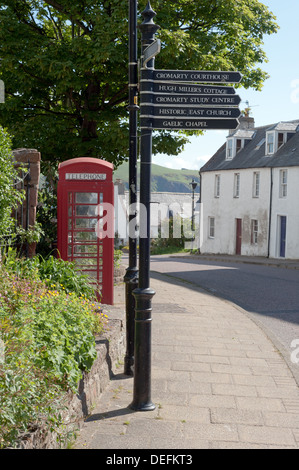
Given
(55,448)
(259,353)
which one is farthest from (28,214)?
(55,448)

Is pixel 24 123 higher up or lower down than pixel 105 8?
lower down

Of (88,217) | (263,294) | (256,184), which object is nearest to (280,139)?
(256,184)

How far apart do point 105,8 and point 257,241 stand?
83.4ft

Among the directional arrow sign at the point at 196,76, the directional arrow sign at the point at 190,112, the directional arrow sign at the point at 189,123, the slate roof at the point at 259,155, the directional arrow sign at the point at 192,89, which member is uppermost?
the slate roof at the point at 259,155

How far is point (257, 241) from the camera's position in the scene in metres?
38.2

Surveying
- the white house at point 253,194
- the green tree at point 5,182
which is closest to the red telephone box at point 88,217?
the green tree at point 5,182

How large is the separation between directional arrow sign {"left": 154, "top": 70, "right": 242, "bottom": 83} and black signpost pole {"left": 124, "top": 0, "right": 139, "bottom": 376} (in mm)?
1163

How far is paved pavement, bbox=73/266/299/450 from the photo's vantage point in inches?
195

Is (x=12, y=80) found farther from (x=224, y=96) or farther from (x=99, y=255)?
(x=224, y=96)

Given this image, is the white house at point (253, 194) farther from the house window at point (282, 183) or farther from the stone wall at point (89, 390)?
the stone wall at point (89, 390)

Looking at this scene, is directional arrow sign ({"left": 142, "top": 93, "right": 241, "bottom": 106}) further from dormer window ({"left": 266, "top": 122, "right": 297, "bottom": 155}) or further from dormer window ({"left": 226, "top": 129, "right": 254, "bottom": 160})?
dormer window ({"left": 226, "top": 129, "right": 254, "bottom": 160})

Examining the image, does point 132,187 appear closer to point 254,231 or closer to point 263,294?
point 263,294

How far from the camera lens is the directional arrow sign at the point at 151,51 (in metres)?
5.43

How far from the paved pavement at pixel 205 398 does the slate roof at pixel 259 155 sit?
2645cm
